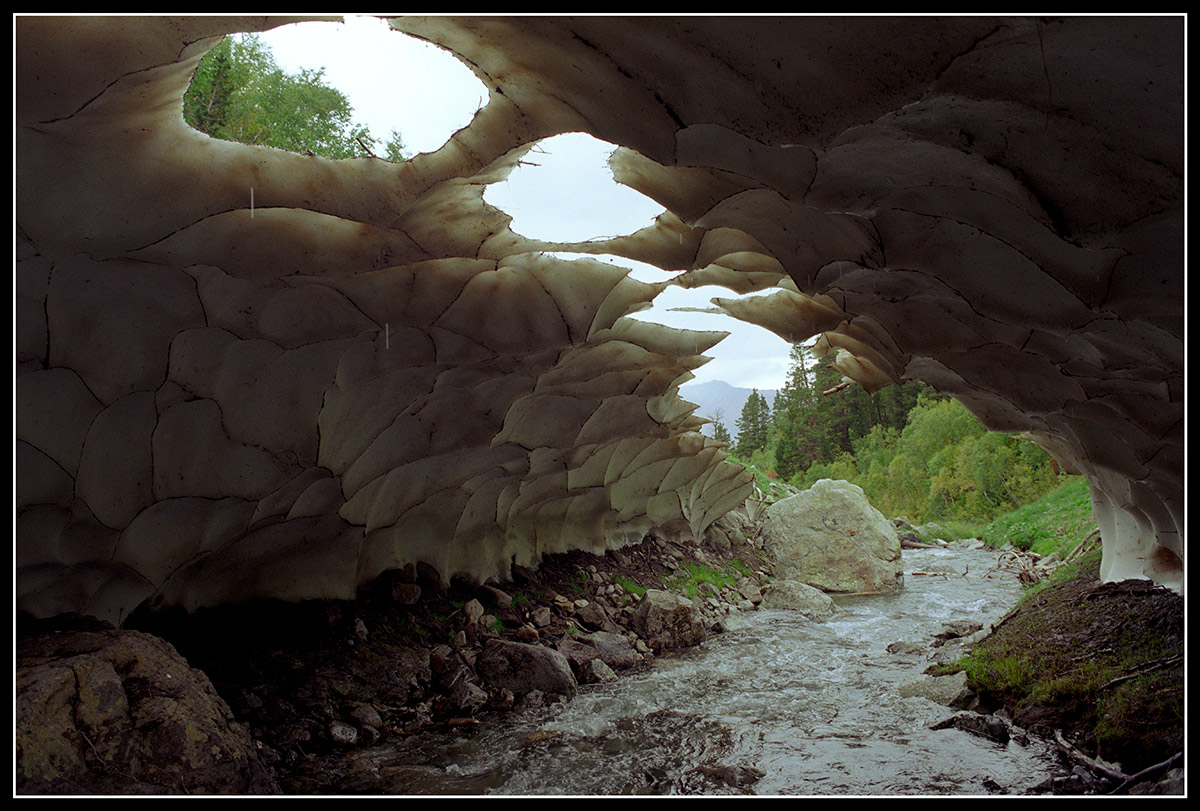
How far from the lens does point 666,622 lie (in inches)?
321

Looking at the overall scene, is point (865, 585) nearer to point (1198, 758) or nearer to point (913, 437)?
point (1198, 758)

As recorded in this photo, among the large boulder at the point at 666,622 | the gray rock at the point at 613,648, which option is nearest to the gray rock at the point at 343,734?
the gray rock at the point at 613,648

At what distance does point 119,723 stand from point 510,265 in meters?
3.52

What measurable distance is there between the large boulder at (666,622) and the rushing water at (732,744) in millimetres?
518

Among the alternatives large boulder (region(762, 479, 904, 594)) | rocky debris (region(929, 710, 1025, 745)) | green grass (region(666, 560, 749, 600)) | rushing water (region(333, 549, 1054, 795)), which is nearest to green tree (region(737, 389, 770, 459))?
large boulder (region(762, 479, 904, 594))

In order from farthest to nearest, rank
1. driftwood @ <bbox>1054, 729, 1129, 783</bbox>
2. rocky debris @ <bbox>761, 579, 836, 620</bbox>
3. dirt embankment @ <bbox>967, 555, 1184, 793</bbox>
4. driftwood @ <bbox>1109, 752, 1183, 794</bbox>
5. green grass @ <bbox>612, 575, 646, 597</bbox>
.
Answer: rocky debris @ <bbox>761, 579, 836, 620</bbox>
green grass @ <bbox>612, 575, 646, 597</bbox>
dirt embankment @ <bbox>967, 555, 1184, 793</bbox>
driftwood @ <bbox>1054, 729, 1129, 783</bbox>
driftwood @ <bbox>1109, 752, 1183, 794</bbox>

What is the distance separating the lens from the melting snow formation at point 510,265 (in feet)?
8.10

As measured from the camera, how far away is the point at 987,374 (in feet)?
17.5

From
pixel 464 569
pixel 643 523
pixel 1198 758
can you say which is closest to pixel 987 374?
pixel 1198 758

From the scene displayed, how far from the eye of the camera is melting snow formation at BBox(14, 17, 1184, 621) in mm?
2469

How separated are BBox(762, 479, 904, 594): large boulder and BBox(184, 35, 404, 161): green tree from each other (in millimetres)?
10559

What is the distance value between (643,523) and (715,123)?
9517 mm

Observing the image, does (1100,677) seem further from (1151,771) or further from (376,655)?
(376,655)

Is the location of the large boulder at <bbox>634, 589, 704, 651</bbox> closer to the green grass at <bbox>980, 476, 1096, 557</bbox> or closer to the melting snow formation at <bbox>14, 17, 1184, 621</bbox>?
the melting snow formation at <bbox>14, 17, 1184, 621</bbox>
